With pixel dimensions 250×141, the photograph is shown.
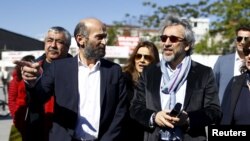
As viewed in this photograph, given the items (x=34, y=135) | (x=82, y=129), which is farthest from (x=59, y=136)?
(x=34, y=135)

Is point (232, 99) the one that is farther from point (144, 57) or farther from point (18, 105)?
point (18, 105)

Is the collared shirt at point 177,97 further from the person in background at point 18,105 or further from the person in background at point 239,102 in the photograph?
the person in background at point 18,105

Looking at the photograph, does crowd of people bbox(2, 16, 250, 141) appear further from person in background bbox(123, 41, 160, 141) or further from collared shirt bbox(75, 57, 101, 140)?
person in background bbox(123, 41, 160, 141)

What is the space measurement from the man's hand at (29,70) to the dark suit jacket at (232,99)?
5.43ft

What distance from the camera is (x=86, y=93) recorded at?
3904 millimetres

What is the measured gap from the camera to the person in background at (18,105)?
448 centimetres

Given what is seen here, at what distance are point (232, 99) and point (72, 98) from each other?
1350 millimetres

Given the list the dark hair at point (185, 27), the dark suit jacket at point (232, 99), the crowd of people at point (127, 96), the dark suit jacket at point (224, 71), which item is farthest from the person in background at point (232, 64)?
the dark hair at point (185, 27)

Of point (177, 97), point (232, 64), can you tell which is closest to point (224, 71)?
point (232, 64)

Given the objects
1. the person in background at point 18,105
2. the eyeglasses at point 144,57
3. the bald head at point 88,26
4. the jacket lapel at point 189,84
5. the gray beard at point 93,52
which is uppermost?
the bald head at point 88,26

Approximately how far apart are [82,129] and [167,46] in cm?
92

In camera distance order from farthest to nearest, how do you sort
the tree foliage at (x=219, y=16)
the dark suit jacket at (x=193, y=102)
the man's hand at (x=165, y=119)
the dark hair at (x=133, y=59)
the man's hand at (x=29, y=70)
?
the tree foliage at (x=219, y=16), the dark hair at (x=133, y=59), the dark suit jacket at (x=193, y=102), the man's hand at (x=165, y=119), the man's hand at (x=29, y=70)

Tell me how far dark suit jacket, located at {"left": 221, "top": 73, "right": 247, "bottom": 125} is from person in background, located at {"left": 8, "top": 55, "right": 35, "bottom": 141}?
5.69ft

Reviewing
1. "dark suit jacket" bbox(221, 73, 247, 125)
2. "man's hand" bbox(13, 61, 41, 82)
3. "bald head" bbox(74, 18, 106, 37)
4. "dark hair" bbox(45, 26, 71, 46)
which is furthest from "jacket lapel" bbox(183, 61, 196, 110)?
"dark hair" bbox(45, 26, 71, 46)
